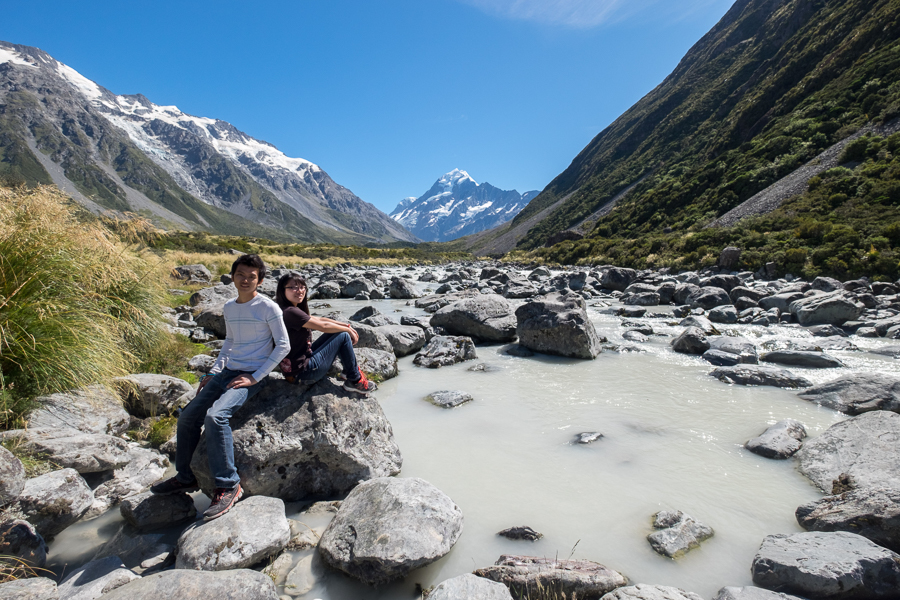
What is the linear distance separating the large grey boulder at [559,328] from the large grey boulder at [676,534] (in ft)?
22.2

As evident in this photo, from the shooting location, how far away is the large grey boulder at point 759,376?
820 cm

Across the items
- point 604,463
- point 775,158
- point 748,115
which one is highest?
point 748,115

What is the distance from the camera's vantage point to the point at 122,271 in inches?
303

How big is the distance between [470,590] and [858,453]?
18.0 feet

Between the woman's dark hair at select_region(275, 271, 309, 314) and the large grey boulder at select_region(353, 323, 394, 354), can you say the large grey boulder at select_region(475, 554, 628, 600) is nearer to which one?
the woman's dark hair at select_region(275, 271, 309, 314)

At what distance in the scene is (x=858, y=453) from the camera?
5.01m

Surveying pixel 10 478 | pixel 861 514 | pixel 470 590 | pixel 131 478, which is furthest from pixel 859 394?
pixel 10 478

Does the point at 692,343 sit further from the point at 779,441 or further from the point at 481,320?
the point at 481,320

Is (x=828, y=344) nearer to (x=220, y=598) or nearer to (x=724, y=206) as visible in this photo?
(x=220, y=598)

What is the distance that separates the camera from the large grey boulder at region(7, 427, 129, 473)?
14.1ft

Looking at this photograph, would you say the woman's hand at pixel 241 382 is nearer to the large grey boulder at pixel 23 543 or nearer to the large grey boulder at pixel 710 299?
the large grey boulder at pixel 23 543

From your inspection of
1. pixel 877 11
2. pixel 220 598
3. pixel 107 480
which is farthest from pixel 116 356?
pixel 877 11

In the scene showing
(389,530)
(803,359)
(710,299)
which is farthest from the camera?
(710,299)

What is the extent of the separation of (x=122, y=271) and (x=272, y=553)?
6929 mm
